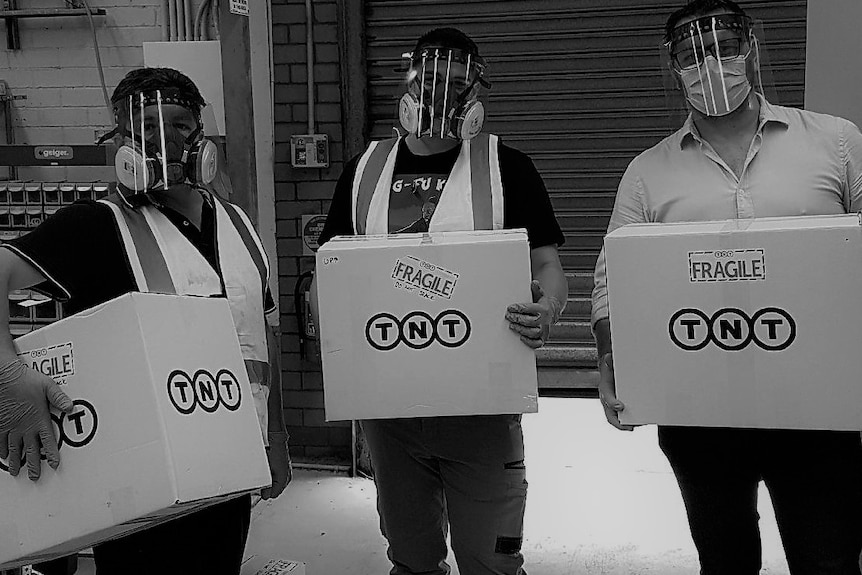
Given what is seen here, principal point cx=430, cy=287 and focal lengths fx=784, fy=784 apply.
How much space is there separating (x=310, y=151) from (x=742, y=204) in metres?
2.54

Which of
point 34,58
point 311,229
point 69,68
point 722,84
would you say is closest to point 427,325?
point 722,84

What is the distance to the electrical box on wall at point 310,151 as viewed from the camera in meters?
3.76

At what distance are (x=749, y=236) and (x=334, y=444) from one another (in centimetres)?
289

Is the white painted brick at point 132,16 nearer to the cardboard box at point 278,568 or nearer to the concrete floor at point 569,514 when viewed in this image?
the concrete floor at point 569,514

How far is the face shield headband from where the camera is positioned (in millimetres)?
1629

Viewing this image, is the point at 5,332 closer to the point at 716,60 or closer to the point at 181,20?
the point at 716,60

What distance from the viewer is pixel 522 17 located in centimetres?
365

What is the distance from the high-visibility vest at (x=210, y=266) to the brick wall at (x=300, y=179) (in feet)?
6.87

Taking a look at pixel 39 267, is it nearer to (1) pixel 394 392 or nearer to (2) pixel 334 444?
(1) pixel 394 392

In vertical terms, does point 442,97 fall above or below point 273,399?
above

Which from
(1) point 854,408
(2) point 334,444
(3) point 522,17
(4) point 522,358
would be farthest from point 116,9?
(1) point 854,408

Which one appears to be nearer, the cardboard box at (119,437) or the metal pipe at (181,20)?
the cardboard box at (119,437)

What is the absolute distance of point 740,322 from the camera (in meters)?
1.47

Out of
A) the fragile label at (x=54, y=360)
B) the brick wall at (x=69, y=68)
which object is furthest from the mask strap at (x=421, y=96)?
the brick wall at (x=69, y=68)
